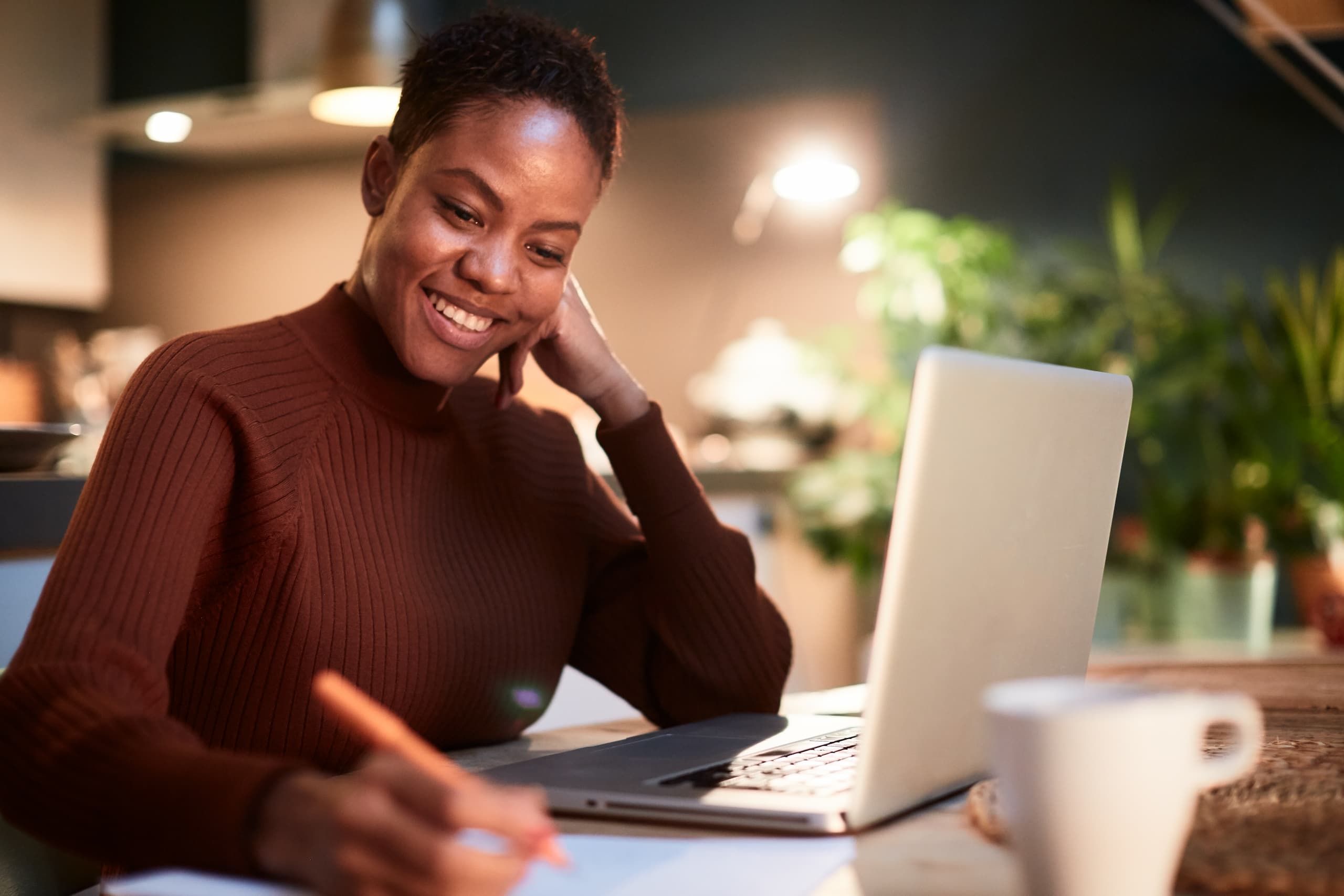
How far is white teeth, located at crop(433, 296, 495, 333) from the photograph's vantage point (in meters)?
1.08

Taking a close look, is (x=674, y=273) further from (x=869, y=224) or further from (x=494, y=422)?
(x=494, y=422)

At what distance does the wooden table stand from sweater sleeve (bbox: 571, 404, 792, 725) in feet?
0.19

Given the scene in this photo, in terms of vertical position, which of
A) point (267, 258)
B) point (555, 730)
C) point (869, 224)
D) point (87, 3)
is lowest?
point (555, 730)

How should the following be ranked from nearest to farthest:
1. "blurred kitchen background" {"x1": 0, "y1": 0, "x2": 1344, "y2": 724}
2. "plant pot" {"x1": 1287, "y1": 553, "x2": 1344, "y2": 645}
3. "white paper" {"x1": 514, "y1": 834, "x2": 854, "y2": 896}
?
"white paper" {"x1": 514, "y1": 834, "x2": 854, "y2": 896} → "plant pot" {"x1": 1287, "y1": 553, "x2": 1344, "y2": 645} → "blurred kitchen background" {"x1": 0, "y1": 0, "x2": 1344, "y2": 724}

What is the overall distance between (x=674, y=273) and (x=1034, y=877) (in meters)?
3.59

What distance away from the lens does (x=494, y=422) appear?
1.29 metres

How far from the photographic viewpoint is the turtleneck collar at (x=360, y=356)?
42.4 inches

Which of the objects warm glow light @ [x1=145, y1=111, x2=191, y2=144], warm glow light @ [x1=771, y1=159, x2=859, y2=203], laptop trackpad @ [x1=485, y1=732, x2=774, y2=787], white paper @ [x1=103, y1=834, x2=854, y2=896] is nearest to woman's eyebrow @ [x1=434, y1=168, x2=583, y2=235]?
laptop trackpad @ [x1=485, y1=732, x2=774, y2=787]

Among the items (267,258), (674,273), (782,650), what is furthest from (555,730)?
(267,258)

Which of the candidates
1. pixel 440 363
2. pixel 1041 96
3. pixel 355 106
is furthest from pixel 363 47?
pixel 440 363

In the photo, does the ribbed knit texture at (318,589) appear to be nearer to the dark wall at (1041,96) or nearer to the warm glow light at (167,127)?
the dark wall at (1041,96)

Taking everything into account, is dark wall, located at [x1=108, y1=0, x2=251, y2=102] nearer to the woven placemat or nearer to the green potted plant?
the green potted plant

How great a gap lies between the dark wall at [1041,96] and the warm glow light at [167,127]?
750 millimetres

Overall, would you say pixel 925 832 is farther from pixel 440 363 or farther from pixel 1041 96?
pixel 1041 96
